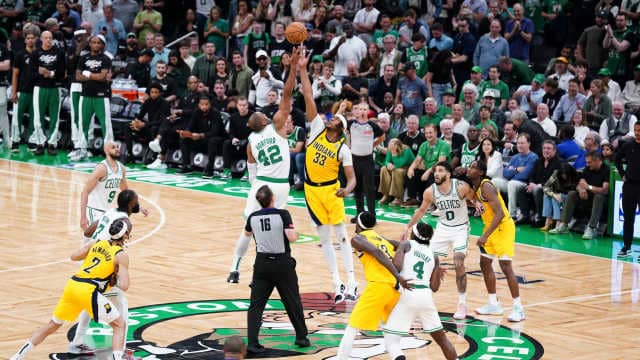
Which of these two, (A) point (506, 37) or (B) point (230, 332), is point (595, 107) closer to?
(A) point (506, 37)

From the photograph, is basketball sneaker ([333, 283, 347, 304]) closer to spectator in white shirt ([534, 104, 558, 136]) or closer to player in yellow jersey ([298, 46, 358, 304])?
player in yellow jersey ([298, 46, 358, 304])

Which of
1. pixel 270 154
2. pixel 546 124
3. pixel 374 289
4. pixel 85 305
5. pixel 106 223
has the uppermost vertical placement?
pixel 546 124

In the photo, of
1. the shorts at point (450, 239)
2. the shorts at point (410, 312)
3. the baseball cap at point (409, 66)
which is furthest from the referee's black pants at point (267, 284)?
the baseball cap at point (409, 66)

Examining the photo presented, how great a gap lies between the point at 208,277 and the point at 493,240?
4.06m

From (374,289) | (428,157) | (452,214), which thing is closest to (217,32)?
(428,157)

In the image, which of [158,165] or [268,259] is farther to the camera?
[158,165]

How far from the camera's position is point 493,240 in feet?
46.6

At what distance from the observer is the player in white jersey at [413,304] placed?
11.1 metres

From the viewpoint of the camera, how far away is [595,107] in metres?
21.8

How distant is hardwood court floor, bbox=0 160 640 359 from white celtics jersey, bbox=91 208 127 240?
1.32 m

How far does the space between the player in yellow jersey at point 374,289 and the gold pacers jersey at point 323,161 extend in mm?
3757

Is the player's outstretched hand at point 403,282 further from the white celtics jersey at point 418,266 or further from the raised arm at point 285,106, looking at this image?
the raised arm at point 285,106

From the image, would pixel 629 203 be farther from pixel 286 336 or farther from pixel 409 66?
pixel 286 336

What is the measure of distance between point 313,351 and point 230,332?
1.18 metres
